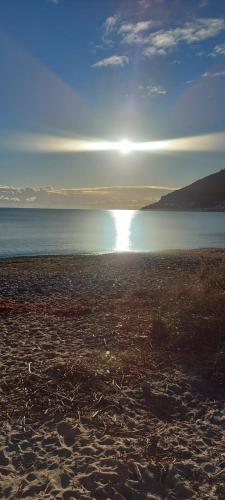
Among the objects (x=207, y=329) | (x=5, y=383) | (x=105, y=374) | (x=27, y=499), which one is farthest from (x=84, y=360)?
(x=27, y=499)

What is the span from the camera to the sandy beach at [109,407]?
5.45 m

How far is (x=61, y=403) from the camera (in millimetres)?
7629

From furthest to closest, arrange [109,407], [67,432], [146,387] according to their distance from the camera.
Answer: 1. [146,387]
2. [109,407]
3. [67,432]

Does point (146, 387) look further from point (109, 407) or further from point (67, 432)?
point (67, 432)

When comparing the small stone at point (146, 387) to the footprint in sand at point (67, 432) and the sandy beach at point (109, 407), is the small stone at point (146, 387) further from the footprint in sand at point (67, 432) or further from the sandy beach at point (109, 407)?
the footprint in sand at point (67, 432)

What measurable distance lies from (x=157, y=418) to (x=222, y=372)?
259 cm

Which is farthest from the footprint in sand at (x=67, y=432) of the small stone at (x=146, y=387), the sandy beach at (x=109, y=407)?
the small stone at (x=146, y=387)

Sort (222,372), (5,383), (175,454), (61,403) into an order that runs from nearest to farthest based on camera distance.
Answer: (175,454) → (61,403) → (5,383) → (222,372)

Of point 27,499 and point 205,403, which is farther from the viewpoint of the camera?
point 205,403

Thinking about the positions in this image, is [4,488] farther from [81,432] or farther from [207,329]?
[207,329]

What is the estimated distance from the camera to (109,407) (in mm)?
7496

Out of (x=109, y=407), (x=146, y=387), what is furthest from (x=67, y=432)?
(x=146, y=387)

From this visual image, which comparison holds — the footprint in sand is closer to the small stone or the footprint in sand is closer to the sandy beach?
the sandy beach

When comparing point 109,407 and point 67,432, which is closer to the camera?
point 67,432
